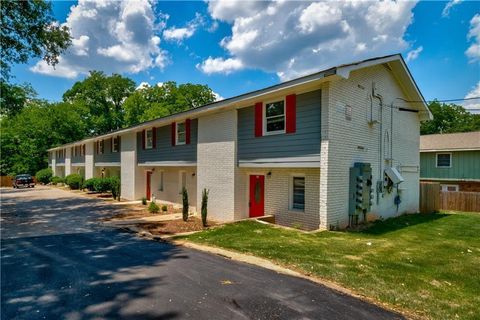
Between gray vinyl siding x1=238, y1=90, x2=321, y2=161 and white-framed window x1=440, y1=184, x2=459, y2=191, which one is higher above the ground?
gray vinyl siding x1=238, y1=90, x2=321, y2=161

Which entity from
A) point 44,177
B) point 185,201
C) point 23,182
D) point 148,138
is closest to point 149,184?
point 148,138

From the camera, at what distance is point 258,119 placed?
1220cm

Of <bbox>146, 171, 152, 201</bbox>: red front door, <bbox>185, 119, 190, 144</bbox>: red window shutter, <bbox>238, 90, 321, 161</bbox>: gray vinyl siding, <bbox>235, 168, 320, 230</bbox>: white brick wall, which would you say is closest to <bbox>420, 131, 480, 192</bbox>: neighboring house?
<bbox>235, 168, 320, 230</bbox>: white brick wall

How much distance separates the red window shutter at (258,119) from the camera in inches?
477

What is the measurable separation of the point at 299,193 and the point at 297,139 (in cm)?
225

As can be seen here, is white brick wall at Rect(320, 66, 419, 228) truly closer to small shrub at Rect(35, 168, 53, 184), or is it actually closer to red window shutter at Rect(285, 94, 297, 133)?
red window shutter at Rect(285, 94, 297, 133)

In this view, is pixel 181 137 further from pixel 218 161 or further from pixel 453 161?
pixel 453 161

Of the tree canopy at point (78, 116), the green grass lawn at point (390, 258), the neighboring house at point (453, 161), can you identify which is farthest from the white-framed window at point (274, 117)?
the tree canopy at point (78, 116)

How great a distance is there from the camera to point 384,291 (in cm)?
534

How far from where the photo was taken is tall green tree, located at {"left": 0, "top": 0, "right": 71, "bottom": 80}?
48.5ft

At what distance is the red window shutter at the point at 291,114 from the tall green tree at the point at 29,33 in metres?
14.2

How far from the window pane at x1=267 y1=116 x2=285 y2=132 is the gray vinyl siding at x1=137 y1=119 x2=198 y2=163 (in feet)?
17.8

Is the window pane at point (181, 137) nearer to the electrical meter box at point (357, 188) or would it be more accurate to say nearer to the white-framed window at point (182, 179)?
the white-framed window at point (182, 179)

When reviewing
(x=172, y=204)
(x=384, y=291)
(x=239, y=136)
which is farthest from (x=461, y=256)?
(x=172, y=204)
